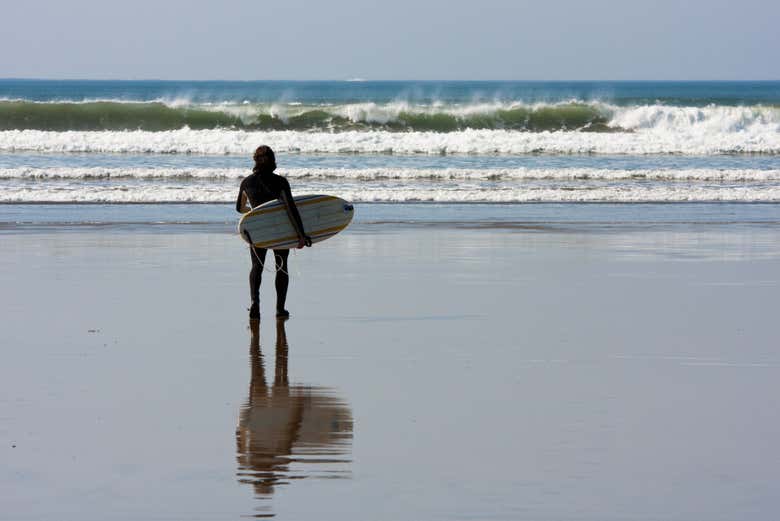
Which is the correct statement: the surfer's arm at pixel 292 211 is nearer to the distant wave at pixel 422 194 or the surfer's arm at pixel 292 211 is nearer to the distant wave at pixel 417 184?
the distant wave at pixel 422 194

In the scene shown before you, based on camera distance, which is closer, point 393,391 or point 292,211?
point 393,391

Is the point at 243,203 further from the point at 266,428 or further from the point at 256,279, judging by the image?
the point at 266,428

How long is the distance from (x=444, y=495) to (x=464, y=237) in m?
9.27

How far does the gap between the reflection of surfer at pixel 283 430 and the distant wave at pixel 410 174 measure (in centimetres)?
1721

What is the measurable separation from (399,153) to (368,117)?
440 inches

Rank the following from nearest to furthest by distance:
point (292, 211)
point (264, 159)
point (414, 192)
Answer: point (264, 159) < point (292, 211) < point (414, 192)

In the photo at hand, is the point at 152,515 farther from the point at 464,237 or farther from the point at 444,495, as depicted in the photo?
the point at 464,237

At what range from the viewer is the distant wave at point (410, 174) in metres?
23.4

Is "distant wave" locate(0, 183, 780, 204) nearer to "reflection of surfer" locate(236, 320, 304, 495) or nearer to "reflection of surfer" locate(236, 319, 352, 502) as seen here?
"reflection of surfer" locate(236, 320, 304, 495)

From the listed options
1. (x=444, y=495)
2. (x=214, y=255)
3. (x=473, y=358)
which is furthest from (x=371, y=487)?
(x=214, y=255)

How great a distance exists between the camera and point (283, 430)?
5.56 meters

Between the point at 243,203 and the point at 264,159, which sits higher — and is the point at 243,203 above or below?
below

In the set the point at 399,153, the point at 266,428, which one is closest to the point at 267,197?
the point at 266,428

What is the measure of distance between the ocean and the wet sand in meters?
9.41
